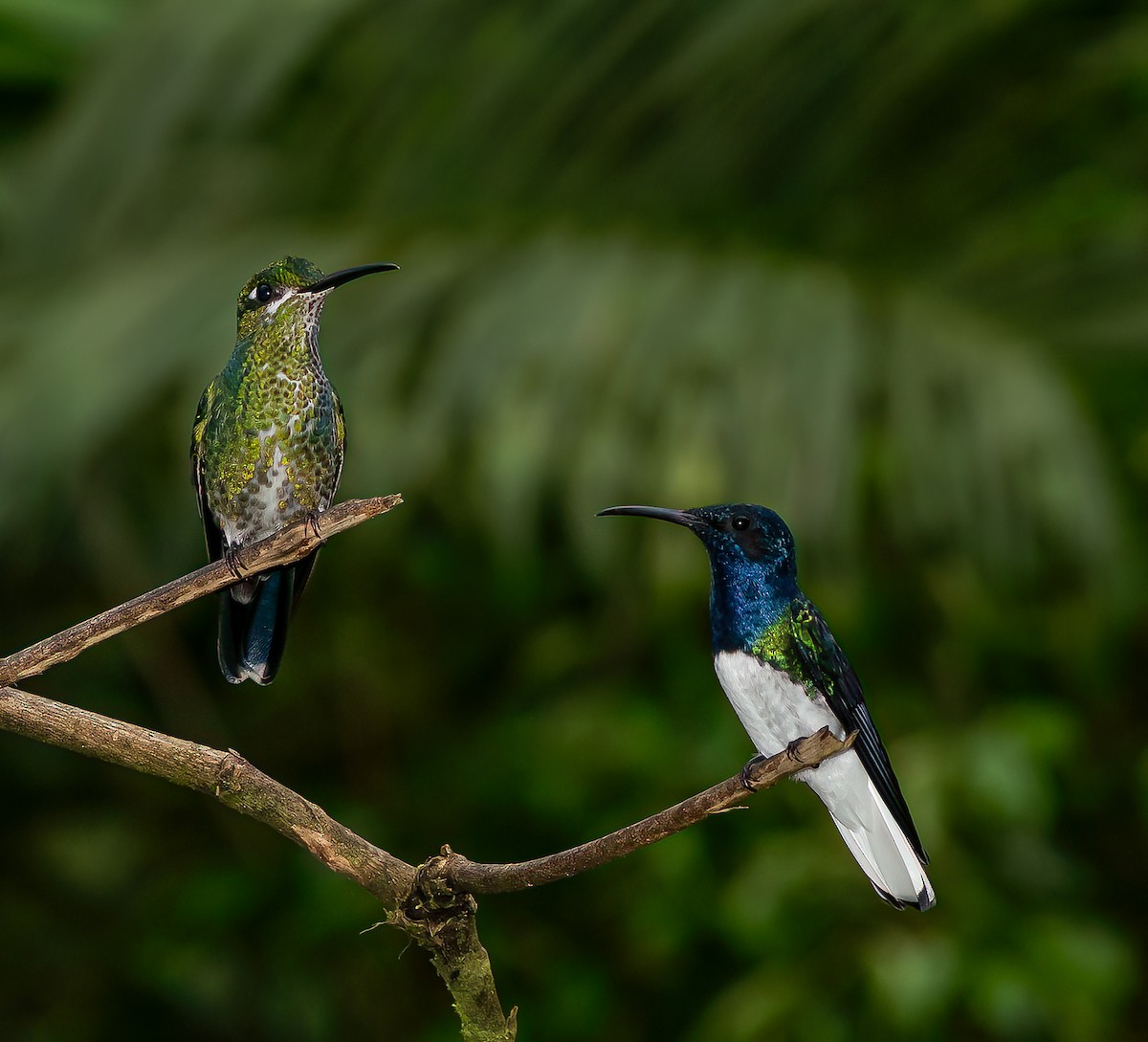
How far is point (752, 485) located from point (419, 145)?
1.08m

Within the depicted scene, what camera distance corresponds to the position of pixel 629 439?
2662mm

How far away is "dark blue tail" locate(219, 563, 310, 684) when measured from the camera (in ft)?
4.35

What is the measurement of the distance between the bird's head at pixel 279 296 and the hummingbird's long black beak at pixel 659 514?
32 centimetres

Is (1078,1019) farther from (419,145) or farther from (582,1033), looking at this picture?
(419,145)

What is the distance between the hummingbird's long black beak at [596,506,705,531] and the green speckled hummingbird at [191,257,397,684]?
0.28m

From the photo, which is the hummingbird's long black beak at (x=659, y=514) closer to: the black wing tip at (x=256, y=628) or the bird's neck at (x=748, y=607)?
the bird's neck at (x=748, y=607)

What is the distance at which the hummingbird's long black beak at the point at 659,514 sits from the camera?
1.14m

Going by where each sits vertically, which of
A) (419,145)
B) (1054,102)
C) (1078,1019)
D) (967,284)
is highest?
(419,145)

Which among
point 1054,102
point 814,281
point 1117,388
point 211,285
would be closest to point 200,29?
point 211,285

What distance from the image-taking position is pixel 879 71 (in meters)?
3.09

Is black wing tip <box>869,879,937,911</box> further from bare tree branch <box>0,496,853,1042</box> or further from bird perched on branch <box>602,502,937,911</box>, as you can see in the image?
bare tree branch <box>0,496,853,1042</box>

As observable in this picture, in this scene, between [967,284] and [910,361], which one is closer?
[910,361]

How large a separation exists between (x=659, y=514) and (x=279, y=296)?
39cm

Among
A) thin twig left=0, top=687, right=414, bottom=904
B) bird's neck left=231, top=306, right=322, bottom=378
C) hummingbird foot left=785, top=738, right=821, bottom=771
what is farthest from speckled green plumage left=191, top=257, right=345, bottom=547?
hummingbird foot left=785, top=738, right=821, bottom=771
